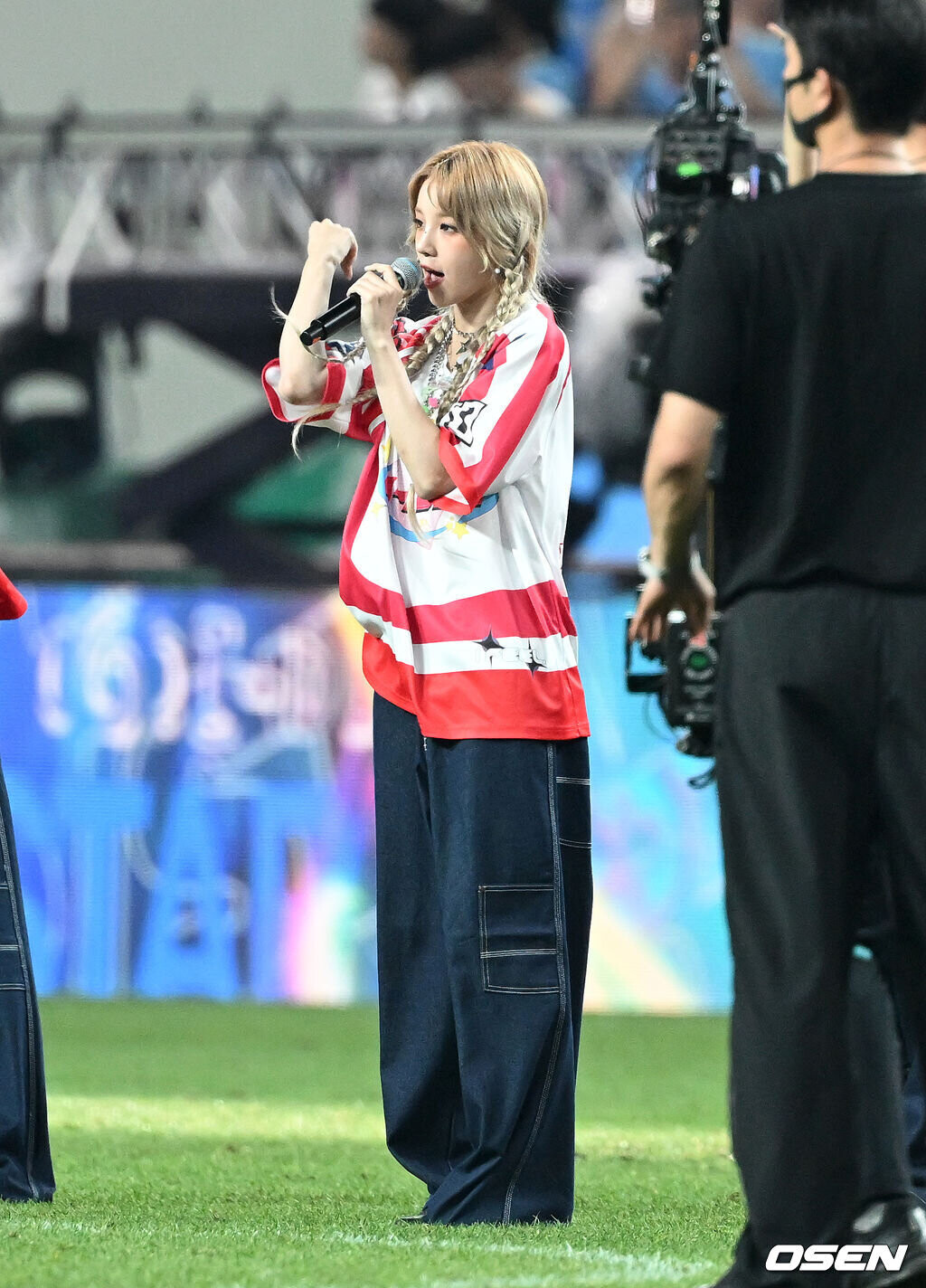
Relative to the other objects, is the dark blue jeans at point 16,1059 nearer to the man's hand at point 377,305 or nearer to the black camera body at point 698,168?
the man's hand at point 377,305

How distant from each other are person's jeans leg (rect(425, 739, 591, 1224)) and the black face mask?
1.39m

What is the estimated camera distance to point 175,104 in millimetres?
15234

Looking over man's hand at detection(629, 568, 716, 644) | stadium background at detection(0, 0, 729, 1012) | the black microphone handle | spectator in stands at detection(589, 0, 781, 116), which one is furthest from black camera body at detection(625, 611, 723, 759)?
spectator in stands at detection(589, 0, 781, 116)

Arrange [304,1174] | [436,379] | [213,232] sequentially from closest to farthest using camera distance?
[436,379]
[304,1174]
[213,232]

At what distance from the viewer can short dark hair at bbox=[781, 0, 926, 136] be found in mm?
2910

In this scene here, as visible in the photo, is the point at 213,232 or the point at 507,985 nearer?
the point at 507,985

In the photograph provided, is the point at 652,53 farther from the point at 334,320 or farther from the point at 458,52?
the point at 334,320

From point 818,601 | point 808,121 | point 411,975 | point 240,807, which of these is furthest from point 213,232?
point 818,601

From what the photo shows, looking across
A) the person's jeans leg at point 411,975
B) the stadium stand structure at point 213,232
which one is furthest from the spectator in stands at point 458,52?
the person's jeans leg at point 411,975

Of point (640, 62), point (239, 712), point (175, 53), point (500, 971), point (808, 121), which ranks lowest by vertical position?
point (239, 712)

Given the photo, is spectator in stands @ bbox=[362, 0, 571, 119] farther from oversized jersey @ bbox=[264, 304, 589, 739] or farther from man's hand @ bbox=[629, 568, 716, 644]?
man's hand @ bbox=[629, 568, 716, 644]

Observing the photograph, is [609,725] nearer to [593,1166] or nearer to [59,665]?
[59,665]

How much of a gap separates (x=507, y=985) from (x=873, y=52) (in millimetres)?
1878

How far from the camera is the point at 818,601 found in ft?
9.49
